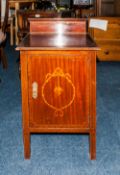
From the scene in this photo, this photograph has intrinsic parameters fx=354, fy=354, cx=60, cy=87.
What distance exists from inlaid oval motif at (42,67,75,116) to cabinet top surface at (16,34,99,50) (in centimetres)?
14

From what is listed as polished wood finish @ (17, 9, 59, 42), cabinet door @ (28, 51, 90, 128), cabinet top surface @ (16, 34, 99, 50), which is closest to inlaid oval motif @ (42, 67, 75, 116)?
cabinet door @ (28, 51, 90, 128)

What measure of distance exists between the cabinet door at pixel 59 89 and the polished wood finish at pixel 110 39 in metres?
2.82

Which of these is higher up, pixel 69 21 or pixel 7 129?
pixel 69 21

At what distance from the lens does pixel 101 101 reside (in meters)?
3.28

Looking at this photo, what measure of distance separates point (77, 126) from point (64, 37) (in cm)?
65

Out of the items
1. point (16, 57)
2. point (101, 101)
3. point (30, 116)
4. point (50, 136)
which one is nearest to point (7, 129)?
point (50, 136)

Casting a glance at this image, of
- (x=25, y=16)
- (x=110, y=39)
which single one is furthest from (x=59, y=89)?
(x=110, y=39)

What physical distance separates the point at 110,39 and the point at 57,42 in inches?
109

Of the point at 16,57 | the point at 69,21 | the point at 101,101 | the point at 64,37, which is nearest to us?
the point at 64,37

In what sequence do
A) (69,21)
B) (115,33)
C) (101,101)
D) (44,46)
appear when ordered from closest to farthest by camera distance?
(44,46)
(69,21)
(101,101)
(115,33)

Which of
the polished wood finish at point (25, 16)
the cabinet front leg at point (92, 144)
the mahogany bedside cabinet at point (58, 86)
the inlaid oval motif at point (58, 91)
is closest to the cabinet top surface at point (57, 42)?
the mahogany bedside cabinet at point (58, 86)

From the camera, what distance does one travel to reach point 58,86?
2.01m

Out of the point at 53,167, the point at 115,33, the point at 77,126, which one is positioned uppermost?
the point at 115,33

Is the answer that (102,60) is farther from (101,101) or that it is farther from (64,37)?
(64,37)
